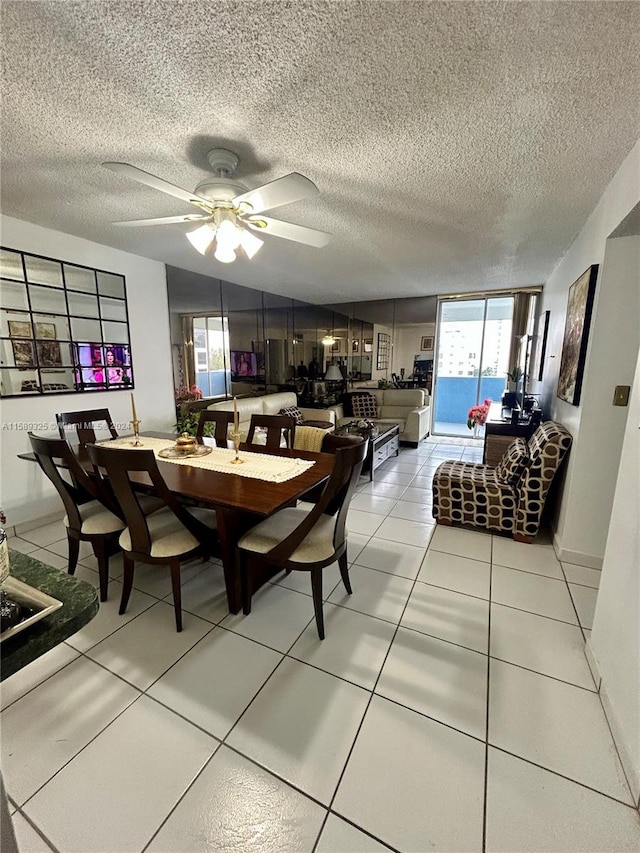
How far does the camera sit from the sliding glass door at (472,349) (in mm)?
5941

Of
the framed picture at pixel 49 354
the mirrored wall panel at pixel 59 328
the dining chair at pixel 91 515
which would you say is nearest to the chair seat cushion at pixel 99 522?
the dining chair at pixel 91 515

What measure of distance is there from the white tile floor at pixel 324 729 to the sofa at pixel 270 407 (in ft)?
8.68

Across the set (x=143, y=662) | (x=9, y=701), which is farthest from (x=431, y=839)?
(x=9, y=701)

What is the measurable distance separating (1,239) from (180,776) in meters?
3.63

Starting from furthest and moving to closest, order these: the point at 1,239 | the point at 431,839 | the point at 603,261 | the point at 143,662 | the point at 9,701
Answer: the point at 1,239
the point at 603,261
the point at 143,662
the point at 9,701
the point at 431,839

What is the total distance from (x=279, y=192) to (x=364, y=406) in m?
4.74

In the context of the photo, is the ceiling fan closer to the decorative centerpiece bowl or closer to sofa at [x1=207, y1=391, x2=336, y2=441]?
the decorative centerpiece bowl

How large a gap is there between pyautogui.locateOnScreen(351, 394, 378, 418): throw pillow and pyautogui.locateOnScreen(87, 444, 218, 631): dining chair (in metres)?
4.41

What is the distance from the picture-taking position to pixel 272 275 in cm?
451

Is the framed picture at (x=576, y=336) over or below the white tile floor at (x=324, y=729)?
over

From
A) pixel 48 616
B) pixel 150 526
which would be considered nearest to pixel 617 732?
pixel 48 616

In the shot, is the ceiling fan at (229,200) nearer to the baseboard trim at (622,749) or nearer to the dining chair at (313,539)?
the dining chair at (313,539)

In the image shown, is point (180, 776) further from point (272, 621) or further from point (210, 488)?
point (210, 488)

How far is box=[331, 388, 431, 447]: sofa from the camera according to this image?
5711mm
